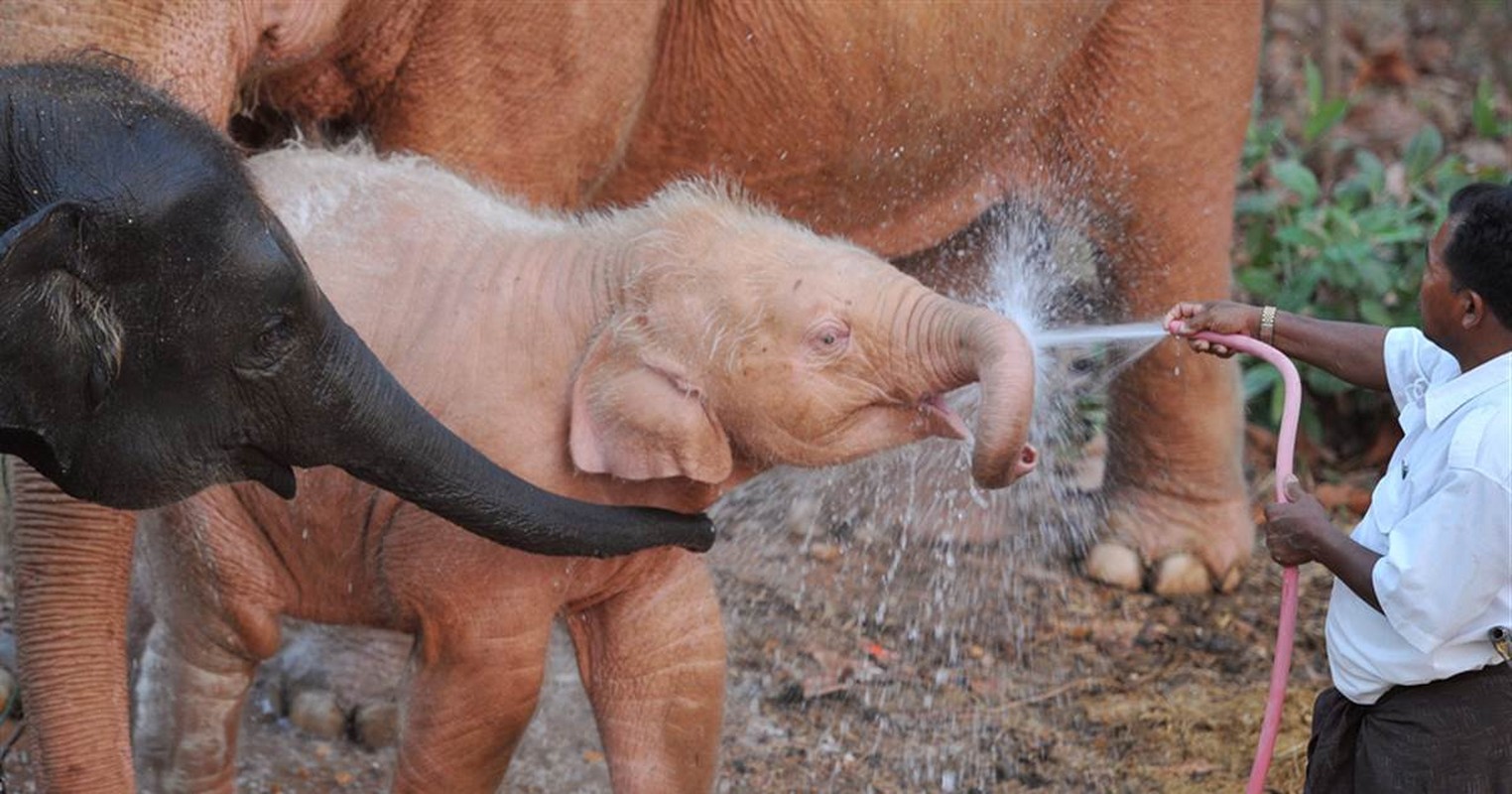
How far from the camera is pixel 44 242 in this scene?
336 centimetres

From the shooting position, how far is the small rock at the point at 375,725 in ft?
17.7

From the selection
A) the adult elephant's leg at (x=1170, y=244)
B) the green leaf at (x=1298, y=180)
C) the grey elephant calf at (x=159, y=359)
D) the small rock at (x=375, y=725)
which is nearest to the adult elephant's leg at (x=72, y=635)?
the grey elephant calf at (x=159, y=359)

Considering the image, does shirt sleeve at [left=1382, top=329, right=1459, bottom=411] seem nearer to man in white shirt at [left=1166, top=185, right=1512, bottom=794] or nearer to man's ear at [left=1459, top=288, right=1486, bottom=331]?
man in white shirt at [left=1166, top=185, right=1512, bottom=794]

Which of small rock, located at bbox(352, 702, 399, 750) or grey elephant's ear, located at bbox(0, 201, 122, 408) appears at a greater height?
grey elephant's ear, located at bbox(0, 201, 122, 408)

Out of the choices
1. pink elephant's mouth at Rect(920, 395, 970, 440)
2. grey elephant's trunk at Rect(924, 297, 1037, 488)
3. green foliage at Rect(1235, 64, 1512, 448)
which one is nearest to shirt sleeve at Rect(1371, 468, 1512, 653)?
grey elephant's trunk at Rect(924, 297, 1037, 488)

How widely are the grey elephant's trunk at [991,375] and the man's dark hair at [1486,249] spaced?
63cm

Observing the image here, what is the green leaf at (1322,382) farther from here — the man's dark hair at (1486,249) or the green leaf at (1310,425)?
the man's dark hair at (1486,249)

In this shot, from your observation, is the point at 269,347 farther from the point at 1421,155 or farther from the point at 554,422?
the point at 1421,155

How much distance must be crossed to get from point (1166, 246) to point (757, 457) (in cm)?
238

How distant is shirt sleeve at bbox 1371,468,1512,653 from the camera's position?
368cm

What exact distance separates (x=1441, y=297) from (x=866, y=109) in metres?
2.01

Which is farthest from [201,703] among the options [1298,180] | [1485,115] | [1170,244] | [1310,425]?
[1485,115]

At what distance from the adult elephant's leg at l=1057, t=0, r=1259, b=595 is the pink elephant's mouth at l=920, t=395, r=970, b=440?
2200mm

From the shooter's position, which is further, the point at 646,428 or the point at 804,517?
the point at 804,517
